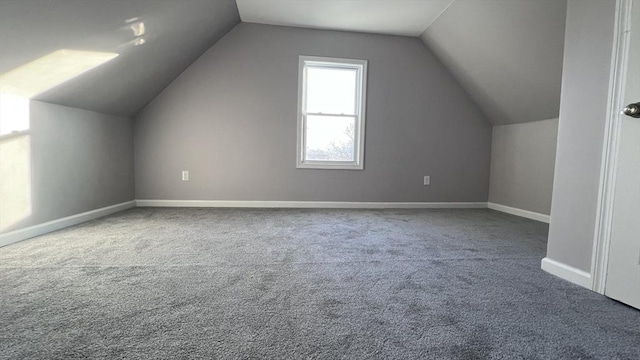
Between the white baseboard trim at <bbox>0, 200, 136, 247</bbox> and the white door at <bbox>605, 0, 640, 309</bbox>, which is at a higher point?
the white door at <bbox>605, 0, 640, 309</bbox>

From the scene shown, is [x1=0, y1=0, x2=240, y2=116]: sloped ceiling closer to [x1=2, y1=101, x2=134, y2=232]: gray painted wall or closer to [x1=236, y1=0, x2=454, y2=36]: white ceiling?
[x1=2, y1=101, x2=134, y2=232]: gray painted wall

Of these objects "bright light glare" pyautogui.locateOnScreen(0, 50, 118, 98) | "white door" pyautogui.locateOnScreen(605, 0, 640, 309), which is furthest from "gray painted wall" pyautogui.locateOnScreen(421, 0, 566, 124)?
"bright light glare" pyautogui.locateOnScreen(0, 50, 118, 98)

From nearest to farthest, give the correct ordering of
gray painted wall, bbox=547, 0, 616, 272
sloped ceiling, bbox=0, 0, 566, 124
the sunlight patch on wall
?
gray painted wall, bbox=547, 0, 616, 272, sloped ceiling, bbox=0, 0, 566, 124, the sunlight patch on wall

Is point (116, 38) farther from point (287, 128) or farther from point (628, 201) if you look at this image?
point (628, 201)

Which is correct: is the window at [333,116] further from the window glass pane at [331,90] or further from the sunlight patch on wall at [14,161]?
the sunlight patch on wall at [14,161]

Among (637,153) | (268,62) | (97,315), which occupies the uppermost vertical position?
(268,62)

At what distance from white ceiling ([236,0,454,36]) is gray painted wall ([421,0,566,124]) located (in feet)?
0.78

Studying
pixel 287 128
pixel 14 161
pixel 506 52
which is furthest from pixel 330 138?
pixel 14 161

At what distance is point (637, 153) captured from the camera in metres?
1.51

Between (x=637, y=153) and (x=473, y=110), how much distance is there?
3.15m

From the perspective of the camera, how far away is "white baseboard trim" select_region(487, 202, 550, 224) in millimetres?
3671

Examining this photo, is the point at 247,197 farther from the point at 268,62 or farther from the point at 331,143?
the point at 268,62

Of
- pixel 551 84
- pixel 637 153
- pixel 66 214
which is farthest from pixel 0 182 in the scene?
pixel 551 84

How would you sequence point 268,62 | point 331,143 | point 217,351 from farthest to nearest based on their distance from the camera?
Result: point 331,143 < point 268,62 < point 217,351
